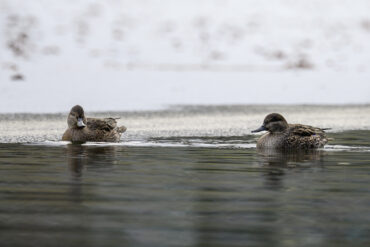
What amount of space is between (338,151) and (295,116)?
619 cm

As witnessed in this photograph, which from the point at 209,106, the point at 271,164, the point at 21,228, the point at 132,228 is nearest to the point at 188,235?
the point at 132,228

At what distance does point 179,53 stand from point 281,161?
1739cm

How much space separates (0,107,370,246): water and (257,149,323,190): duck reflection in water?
1 cm

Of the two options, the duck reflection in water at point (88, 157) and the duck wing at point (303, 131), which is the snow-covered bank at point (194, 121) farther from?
the duck wing at point (303, 131)

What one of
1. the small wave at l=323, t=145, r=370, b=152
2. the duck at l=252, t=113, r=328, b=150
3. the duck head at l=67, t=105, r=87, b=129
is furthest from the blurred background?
the small wave at l=323, t=145, r=370, b=152

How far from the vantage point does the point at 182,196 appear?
6281 mm

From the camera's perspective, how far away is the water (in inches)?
189

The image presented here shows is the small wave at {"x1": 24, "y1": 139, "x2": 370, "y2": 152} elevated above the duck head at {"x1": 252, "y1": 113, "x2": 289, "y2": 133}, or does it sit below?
below

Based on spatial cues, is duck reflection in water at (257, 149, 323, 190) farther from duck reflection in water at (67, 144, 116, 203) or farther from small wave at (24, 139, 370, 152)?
duck reflection in water at (67, 144, 116, 203)

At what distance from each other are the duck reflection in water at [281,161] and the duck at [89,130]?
2.44m

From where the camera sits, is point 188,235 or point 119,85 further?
point 119,85

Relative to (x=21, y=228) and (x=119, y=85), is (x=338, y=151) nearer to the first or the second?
(x=21, y=228)

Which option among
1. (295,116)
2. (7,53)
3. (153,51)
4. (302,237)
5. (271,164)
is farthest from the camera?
(153,51)

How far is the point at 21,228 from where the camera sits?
500cm
